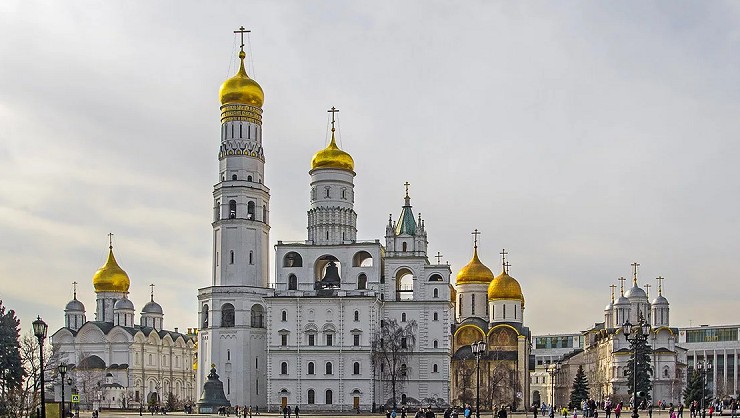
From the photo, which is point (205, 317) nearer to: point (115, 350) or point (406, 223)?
point (406, 223)

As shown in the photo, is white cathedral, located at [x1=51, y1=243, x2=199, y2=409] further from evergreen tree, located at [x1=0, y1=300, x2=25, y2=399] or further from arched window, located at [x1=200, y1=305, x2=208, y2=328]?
evergreen tree, located at [x1=0, y1=300, x2=25, y2=399]

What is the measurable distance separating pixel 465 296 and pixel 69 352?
3165 cm

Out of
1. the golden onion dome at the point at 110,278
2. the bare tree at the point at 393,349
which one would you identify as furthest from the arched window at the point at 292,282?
the golden onion dome at the point at 110,278

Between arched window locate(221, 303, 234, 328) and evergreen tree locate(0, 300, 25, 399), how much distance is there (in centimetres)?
1722

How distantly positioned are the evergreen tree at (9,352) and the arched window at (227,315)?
1722cm

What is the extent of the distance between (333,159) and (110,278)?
29016 millimetres

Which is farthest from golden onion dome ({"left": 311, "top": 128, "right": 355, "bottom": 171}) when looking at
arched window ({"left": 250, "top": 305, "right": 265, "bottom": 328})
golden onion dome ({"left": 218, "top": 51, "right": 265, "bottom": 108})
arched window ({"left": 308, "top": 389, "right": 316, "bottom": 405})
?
arched window ({"left": 308, "top": 389, "right": 316, "bottom": 405})

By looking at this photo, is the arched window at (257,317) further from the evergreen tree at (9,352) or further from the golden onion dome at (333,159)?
the evergreen tree at (9,352)

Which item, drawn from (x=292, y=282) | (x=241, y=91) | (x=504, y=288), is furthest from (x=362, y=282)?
(x=504, y=288)

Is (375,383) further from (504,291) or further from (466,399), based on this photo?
(504,291)

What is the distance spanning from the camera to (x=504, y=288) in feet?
278

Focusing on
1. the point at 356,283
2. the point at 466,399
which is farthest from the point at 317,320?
the point at 466,399

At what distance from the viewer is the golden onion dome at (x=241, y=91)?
236ft

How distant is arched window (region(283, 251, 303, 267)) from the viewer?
70688 mm
